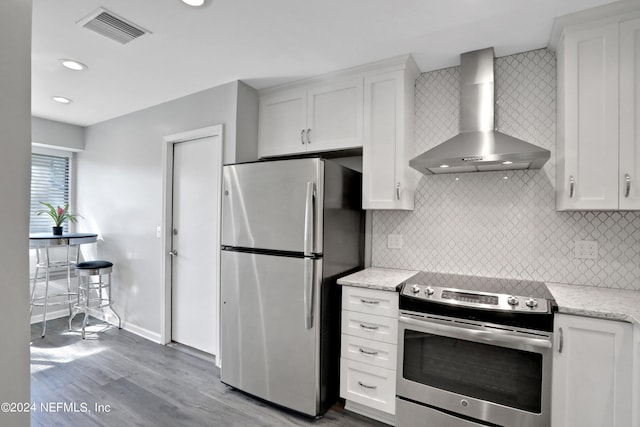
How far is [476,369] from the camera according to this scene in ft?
6.08

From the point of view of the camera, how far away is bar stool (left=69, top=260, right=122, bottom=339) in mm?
3627

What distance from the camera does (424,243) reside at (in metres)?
2.65

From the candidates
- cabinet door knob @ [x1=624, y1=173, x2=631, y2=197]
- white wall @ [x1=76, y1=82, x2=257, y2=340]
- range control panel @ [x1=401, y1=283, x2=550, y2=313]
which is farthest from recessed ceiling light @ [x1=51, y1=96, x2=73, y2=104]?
cabinet door knob @ [x1=624, y1=173, x2=631, y2=197]

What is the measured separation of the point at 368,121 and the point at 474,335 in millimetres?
1672

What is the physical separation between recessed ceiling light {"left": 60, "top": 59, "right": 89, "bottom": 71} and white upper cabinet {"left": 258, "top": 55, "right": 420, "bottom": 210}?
165 centimetres

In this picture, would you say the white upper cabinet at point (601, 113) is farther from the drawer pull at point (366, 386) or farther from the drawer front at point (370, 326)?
the drawer pull at point (366, 386)

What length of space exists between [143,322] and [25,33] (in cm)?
339

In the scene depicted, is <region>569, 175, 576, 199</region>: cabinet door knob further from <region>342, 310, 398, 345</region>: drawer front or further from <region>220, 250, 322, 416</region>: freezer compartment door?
<region>220, 250, 322, 416</region>: freezer compartment door

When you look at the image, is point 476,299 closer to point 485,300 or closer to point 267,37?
point 485,300

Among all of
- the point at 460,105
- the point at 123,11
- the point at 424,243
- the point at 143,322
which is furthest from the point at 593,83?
the point at 143,322

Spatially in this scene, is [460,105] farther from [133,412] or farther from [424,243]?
[133,412]

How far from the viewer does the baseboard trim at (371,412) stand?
214 centimetres

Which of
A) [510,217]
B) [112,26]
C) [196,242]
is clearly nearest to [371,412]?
[510,217]

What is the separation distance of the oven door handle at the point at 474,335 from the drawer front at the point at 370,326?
0.37ft
